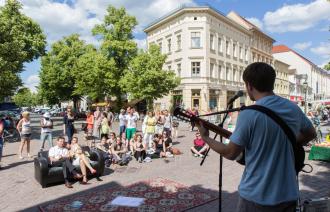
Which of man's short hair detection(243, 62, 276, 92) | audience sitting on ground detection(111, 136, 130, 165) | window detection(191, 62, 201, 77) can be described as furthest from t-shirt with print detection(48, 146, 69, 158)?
window detection(191, 62, 201, 77)

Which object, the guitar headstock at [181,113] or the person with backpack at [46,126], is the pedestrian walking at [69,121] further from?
the guitar headstock at [181,113]

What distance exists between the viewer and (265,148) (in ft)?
7.00

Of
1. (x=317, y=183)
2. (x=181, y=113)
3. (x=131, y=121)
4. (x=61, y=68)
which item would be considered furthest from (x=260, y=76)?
(x=61, y=68)

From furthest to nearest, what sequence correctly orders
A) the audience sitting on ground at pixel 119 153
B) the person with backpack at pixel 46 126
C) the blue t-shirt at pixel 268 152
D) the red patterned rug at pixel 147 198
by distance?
the person with backpack at pixel 46 126 < the audience sitting on ground at pixel 119 153 < the red patterned rug at pixel 147 198 < the blue t-shirt at pixel 268 152

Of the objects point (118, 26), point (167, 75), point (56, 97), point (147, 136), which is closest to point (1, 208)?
point (147, 136)

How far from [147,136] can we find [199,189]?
18.2 feet

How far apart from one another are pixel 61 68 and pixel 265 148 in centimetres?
4480

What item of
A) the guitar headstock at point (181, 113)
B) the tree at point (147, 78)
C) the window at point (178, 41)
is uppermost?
the window at point (178, 41)

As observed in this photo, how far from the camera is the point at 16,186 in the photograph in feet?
26.6

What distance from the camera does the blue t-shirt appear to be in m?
2.08

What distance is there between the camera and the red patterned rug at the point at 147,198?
6.26 m

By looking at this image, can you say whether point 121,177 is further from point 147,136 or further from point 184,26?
point 184,26

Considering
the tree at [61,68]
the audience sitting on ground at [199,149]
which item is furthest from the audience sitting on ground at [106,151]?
the tree at [61,68]

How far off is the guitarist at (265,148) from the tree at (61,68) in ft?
138
